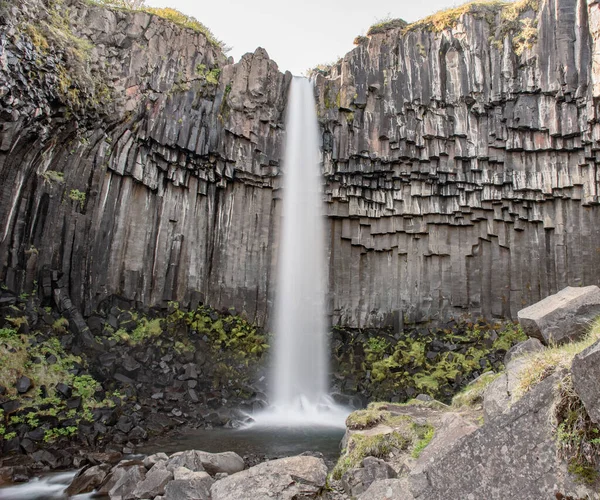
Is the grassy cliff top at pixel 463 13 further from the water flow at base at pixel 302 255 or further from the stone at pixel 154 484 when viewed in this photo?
the stone at pixel 154 484

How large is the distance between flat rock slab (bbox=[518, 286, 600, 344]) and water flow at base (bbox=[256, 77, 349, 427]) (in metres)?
11.0

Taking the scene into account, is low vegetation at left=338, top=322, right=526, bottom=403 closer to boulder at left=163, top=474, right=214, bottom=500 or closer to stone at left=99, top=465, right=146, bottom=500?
stone at left=99, top=465, right=146, bottom=500

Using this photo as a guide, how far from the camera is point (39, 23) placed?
1420cm

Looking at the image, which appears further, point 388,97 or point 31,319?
point 388,97

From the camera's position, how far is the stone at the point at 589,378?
307 cm

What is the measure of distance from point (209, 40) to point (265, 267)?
997 cm

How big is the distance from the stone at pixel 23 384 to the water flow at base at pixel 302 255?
9.00 m

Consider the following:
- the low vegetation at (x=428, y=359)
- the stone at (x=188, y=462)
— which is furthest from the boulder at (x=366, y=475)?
the low vegetation at (x=428, y=359)

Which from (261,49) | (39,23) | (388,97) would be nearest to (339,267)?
(388,97)

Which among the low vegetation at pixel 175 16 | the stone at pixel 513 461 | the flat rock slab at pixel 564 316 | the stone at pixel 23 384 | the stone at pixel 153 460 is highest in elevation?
the low vegetation at pixel 175 16

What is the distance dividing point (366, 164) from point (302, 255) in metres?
4.68

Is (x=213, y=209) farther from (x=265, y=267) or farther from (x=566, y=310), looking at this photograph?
(x=566, y=310)

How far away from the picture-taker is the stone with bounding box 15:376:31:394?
436 inches

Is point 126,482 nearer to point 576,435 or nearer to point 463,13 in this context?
point 576,435
